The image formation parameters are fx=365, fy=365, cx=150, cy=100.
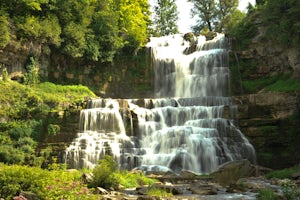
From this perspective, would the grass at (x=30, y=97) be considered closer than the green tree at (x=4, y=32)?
Yes

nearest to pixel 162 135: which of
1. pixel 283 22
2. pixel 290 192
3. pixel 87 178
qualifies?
pixel 87 178

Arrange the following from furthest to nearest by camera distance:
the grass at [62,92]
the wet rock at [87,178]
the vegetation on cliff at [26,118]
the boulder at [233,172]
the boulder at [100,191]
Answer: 1. the grass at [62,92]
2. the vegetation on cliff at [26,118]
3. the boulder at [233,172]
4. the wet rock at [87,178]
5. the boulder at [100,191]

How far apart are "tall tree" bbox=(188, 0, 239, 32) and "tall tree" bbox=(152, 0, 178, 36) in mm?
Result: 4643

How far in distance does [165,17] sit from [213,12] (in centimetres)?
944

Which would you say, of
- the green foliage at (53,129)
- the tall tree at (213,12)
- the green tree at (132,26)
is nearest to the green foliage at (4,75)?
the green foliage at (53,129)

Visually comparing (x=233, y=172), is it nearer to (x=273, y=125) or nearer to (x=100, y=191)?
(x=100, y=191)

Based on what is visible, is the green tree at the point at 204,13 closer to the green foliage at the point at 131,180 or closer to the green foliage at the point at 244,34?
the green foliage at the point at 244,34

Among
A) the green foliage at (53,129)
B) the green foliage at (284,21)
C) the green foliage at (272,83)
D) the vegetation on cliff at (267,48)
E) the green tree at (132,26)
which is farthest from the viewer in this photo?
the green tree at (132,26)

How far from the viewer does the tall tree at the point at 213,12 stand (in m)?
60.5

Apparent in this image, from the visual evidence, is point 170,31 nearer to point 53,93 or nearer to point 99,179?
point 53,93

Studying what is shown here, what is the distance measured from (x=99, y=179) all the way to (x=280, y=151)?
16659mm

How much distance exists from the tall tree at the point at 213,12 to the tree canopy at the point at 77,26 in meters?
19.8

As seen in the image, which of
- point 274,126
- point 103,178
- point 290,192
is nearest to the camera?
point 290,192

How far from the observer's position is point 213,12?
61781 mm
